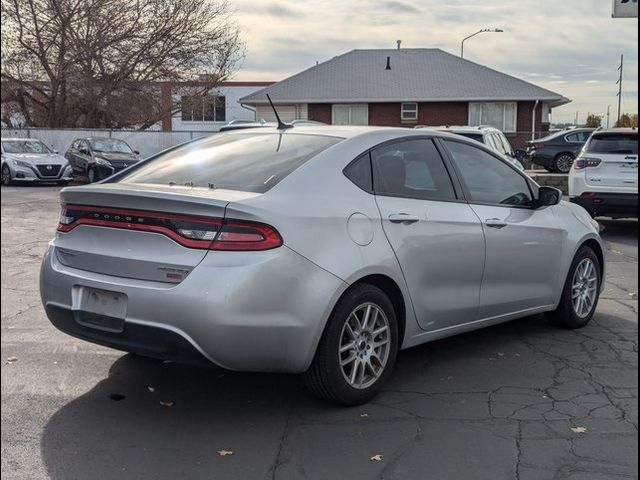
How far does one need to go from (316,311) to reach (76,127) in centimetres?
3175

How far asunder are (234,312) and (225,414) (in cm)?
82

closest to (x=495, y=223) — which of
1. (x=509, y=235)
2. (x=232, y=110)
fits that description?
(x=509, y=235)

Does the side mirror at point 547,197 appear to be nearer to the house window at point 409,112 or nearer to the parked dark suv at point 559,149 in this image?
the parked dark suv at point 559,149

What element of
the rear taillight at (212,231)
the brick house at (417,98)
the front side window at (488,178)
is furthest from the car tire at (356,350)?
the brick house at (417,98)

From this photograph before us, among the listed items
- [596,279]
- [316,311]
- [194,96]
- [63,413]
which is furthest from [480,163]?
[194,96]

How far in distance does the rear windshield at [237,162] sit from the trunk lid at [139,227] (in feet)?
0.69

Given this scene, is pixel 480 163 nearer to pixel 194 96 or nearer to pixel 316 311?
pixel 316 311

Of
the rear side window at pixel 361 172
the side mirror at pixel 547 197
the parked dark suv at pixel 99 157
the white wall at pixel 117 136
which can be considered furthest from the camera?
the white wall at pixel 117 136

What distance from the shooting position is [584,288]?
6191mm

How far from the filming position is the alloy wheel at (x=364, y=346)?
418 centimetres

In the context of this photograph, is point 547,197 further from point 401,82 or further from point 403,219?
point 401,82

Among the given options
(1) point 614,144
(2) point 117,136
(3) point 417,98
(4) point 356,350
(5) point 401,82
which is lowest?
(4) point 356,350

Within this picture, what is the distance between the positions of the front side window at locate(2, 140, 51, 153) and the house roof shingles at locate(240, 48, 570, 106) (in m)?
12.6

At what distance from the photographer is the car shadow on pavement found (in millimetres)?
3514
